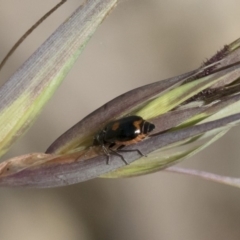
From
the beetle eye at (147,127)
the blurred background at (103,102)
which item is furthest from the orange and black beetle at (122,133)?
the blurred background at (103,102)

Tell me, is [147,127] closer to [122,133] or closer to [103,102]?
[122,133]

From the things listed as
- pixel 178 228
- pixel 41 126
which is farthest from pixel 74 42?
pixel 178 228

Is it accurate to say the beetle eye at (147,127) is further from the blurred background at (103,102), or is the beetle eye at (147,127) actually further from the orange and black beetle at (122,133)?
the blurred background at (103,102)

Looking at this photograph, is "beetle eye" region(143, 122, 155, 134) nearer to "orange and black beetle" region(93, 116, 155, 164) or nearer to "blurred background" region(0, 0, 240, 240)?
"orange and black beetle" region(93, 116, 155, 164)

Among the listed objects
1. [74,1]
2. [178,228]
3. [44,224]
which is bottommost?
[178,228]

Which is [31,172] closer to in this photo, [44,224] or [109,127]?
[109,127]

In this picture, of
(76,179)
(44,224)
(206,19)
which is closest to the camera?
(76,179)

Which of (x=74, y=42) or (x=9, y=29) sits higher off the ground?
(x=9, y=29)
